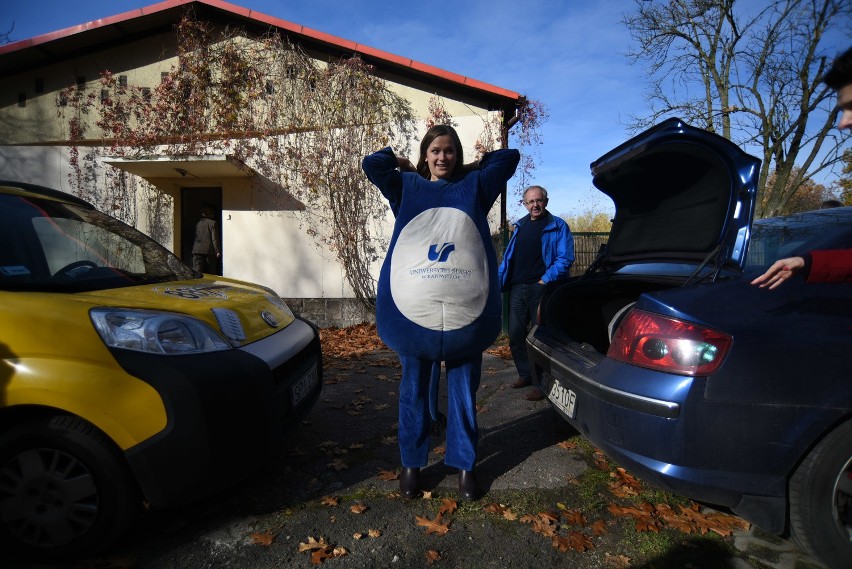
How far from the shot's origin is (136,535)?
7.19 feet

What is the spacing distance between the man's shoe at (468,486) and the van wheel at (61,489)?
5.01 feet

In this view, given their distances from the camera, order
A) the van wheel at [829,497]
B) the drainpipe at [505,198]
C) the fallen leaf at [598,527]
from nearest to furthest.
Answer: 1. the van wheel at [829,497]
2. the fallen leaf at [598,527]
3. the drainpipe at [505,198]

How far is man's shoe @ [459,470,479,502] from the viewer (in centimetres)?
252

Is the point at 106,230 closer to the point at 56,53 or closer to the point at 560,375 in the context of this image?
the point at 560,375

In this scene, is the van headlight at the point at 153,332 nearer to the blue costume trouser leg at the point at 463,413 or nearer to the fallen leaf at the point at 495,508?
the blue costume trouser leg at the point at 463,413

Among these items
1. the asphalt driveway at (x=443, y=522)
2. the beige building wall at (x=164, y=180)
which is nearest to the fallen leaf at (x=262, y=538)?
the asphalt driveway at (x=443, y=522)

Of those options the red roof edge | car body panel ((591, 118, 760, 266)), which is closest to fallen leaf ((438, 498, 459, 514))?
car body panel ((591, 118, 760, 266))

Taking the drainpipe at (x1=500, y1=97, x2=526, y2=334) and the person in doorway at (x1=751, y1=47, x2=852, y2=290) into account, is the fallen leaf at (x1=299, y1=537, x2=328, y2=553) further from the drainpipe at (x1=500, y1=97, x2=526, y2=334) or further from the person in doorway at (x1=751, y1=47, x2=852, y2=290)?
the drainpipe at (x1=500, y1=97, x2=526, y2=334)

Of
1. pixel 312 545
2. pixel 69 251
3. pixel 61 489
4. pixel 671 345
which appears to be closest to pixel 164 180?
pixel 69 251

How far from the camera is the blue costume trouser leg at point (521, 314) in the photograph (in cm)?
441

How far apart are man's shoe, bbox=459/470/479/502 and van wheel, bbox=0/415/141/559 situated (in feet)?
5.01

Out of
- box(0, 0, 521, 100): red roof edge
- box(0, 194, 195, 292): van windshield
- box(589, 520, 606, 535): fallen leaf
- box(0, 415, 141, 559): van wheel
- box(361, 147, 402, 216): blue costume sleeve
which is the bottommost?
box(589, 520, 606, 535): fallen leaf

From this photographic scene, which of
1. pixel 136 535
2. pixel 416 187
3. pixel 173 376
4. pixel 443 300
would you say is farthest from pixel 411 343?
pixel 136 535

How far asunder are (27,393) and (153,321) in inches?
19.5
